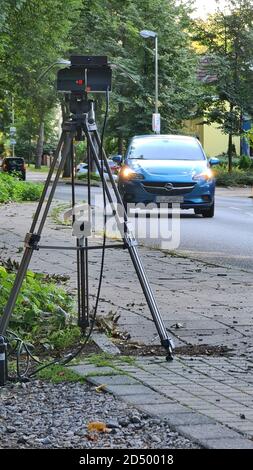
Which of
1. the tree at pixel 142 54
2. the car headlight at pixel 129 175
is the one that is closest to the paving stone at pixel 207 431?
the car headlight at pixel 129 175

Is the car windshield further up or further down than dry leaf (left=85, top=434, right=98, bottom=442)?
further up

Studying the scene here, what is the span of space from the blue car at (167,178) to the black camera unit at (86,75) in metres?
13.8

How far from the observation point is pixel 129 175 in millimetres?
20062

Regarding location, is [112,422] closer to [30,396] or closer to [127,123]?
[30,396]

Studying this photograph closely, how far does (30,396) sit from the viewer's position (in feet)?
16.7

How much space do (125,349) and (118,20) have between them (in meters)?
50.8

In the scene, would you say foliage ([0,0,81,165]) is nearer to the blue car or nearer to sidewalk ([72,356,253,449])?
the blue car

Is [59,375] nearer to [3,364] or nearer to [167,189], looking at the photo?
[3,364]

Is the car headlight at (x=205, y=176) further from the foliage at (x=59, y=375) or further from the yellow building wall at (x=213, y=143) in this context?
the yellow building wall at (x=213, y=143)

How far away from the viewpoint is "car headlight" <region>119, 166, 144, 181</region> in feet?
65.5

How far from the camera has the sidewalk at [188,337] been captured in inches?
182

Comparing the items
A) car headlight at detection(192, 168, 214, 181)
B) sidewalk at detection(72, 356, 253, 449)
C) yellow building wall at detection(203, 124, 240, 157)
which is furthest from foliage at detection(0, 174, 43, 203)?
yellow building wall at detection(203, 124, 240, 157)

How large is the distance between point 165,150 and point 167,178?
60.0 inches

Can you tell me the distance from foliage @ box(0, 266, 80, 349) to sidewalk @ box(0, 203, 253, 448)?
0.48m
